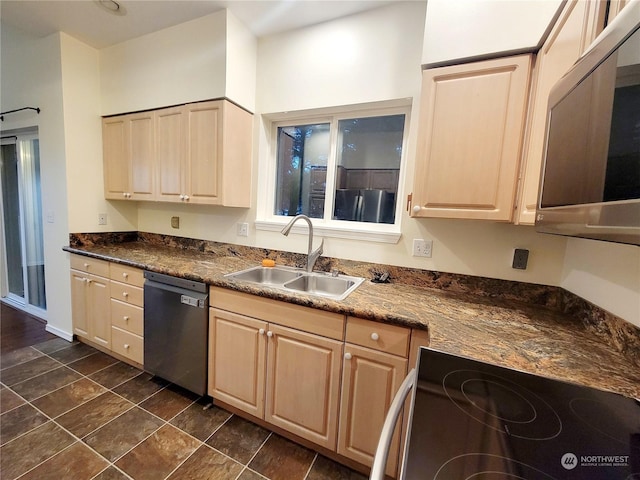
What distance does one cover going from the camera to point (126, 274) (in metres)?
1.99

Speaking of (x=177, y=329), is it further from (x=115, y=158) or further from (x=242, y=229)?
(x=115, y=158)

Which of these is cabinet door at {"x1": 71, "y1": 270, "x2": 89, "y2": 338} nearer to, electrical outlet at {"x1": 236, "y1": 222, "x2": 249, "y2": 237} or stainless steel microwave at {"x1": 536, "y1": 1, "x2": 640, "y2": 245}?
electrical outlet at {"x1": 236, "y1": 222, "x2": 249, "y2": 237}

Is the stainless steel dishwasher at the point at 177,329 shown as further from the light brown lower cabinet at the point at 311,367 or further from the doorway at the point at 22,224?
the doorway at the point at 22,224

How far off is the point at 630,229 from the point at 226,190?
2.06 metres

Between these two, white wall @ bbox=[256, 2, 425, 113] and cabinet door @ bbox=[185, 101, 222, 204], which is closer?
white wall @ bbox=[256, 2, 425, 113]

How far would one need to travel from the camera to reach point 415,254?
173 cm

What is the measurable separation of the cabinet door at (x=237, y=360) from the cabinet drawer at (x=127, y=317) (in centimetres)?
74

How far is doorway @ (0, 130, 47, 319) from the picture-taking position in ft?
8.78

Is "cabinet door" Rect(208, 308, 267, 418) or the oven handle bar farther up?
the oven handle bar

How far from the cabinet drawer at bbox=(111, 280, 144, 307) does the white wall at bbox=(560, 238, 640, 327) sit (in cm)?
261

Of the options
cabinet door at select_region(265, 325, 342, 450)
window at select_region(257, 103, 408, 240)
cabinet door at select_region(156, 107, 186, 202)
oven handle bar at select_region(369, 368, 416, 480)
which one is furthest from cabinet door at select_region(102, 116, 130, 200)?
oven handle bar at select_region(369, 368, 416, 480)

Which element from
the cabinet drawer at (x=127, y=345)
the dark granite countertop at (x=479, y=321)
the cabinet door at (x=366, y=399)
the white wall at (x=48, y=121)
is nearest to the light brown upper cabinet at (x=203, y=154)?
the dark granite countertop at (x=479, y=321)

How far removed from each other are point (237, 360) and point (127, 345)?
1139 mm

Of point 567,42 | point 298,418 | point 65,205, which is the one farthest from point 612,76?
point 65,205
